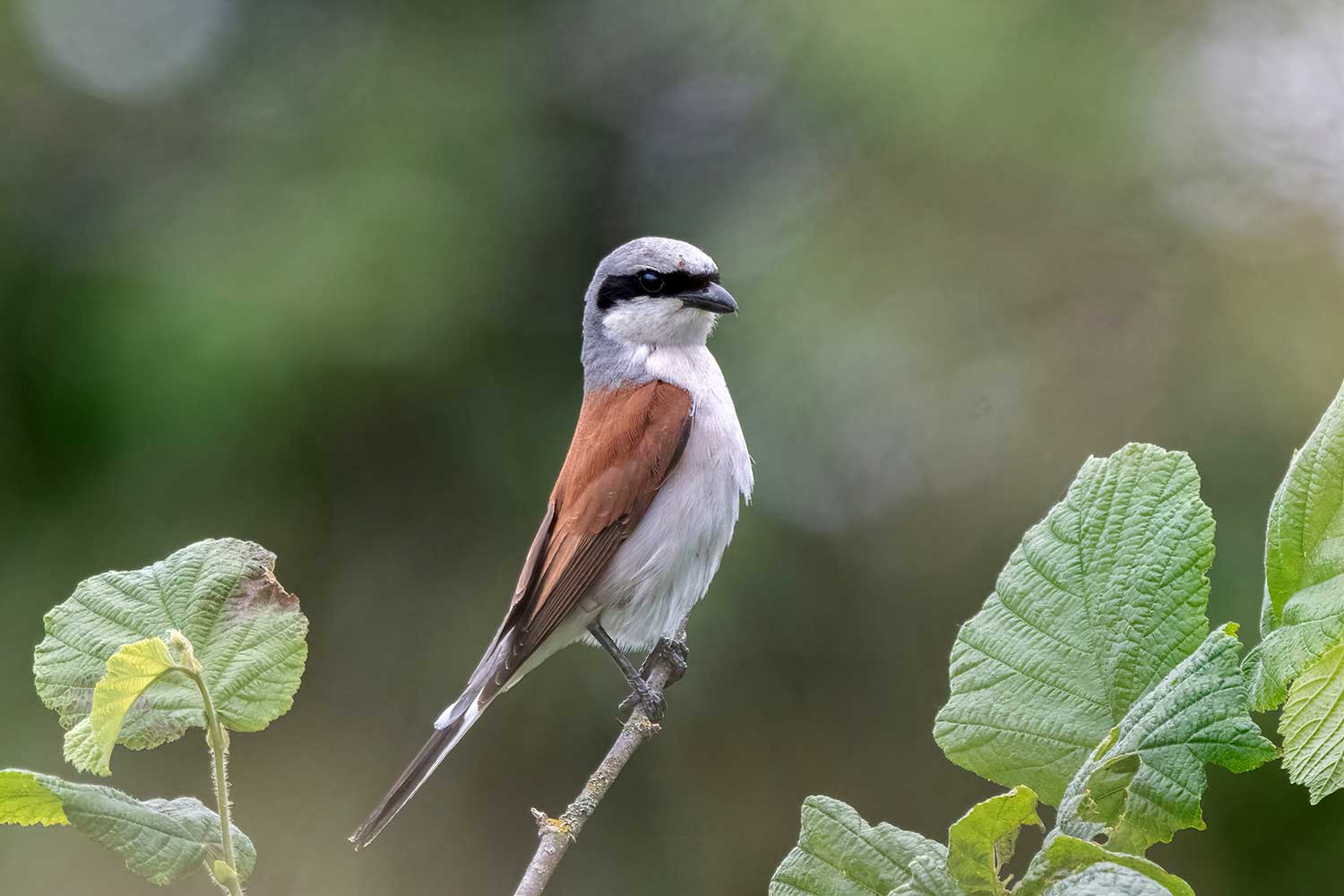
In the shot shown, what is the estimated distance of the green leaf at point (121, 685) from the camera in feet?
3.47

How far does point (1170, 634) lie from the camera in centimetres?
105

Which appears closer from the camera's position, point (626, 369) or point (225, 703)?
point (225, 703)

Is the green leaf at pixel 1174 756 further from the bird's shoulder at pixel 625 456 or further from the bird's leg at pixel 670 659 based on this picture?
the bird's shoulder at pixel 625 456

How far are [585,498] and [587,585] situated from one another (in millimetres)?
263

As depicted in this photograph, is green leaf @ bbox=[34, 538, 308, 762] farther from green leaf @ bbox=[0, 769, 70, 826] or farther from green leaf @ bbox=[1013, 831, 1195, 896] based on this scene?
green leaf @ bbox=[1013, 831, 1195, 896]

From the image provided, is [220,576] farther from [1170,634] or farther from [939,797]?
[939,797]

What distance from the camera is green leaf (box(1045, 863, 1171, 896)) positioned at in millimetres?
748

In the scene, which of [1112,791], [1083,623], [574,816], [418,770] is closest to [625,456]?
[418,770]

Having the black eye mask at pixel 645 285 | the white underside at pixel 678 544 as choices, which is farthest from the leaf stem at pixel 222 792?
the black eye mask at pixel 645 285

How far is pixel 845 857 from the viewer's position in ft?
3.36

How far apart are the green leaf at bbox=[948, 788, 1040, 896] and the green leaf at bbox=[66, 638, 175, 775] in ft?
2.24

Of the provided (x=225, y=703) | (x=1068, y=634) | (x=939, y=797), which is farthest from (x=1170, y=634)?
(x=939, y=797)

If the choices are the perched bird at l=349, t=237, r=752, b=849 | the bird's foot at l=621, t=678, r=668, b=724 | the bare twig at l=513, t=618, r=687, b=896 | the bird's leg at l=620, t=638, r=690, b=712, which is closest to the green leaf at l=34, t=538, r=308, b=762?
the bare twig at l=513, t=618, r=687, b=896

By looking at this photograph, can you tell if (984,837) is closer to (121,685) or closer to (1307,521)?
(1307,521)
